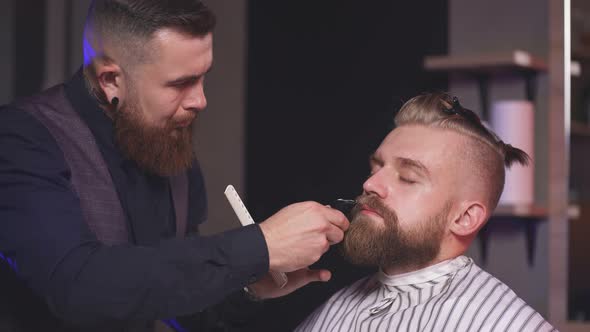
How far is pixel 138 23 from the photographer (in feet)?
6.22

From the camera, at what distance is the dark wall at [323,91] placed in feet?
10.6

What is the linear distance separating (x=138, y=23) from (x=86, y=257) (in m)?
0.60

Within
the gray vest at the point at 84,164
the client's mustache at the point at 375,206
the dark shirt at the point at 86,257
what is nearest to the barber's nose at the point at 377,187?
the client's mustache at the point at 375,206

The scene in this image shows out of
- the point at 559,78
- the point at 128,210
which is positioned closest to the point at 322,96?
the point at 559,78

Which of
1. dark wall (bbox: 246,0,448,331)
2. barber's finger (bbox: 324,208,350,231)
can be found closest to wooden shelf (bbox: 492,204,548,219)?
dark wall (bbox: 246,0,448,331)

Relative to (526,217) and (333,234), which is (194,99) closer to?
(333,234)

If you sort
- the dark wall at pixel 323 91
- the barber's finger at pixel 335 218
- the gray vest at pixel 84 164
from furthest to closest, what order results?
the dark wall at pixel 323 91 < the gray vest at pixel 84 164 < the barber's finger at pixel 335 218

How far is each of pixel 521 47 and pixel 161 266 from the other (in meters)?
2.02

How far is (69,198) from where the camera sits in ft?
5.65

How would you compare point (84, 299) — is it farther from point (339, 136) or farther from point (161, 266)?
point (339, 136)

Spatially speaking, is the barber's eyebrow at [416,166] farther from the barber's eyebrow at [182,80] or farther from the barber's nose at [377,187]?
the barber's eyebrow at [182,80]

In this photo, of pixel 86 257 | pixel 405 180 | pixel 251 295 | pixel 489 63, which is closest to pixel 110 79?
pixel 86 257

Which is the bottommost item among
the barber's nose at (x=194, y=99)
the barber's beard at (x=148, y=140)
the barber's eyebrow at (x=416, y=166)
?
the barber's eyebrow at (x=416, y=166)

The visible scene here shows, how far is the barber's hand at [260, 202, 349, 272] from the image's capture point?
1.65 metres
